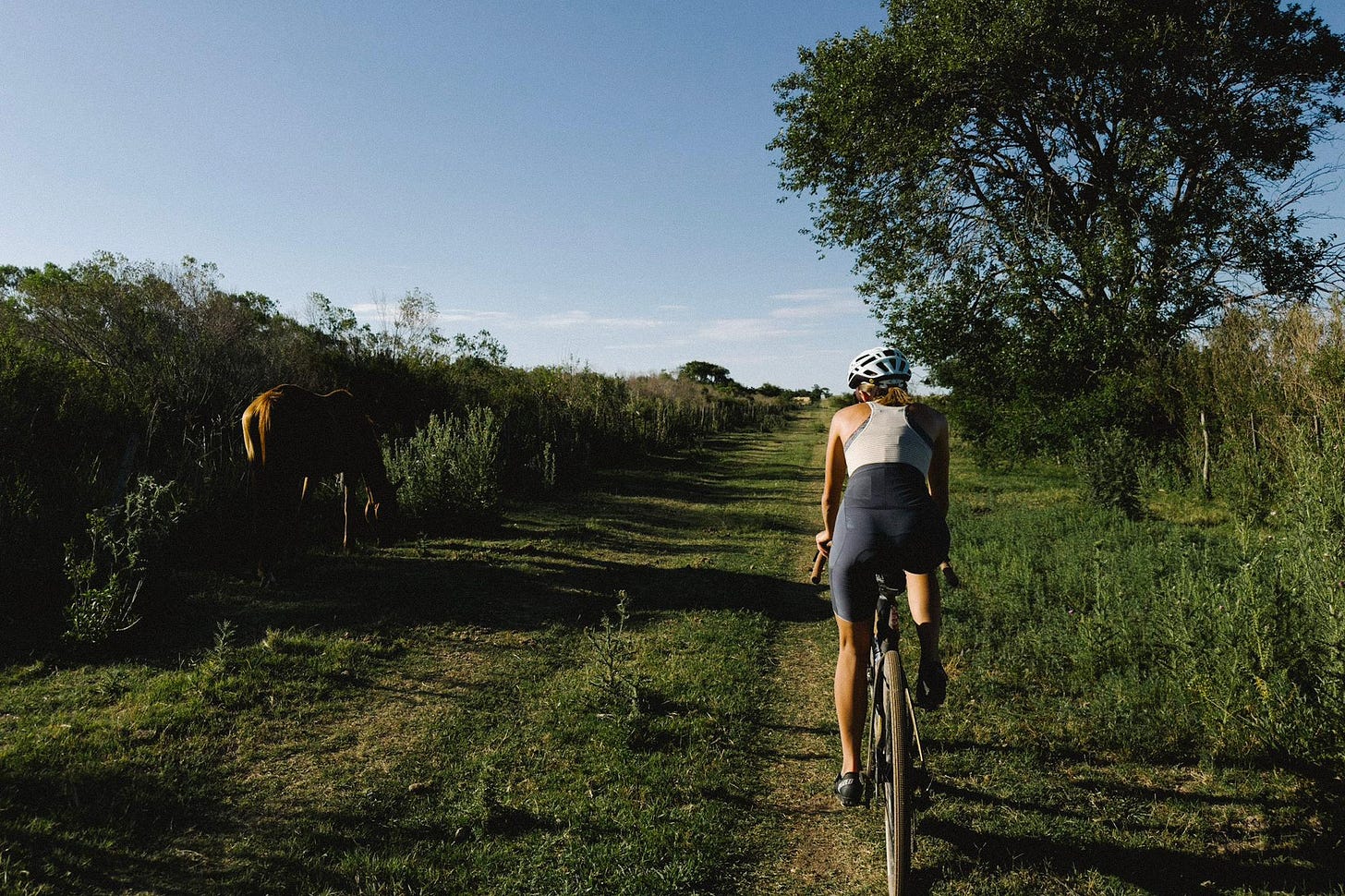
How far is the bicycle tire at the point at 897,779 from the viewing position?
2512 mm

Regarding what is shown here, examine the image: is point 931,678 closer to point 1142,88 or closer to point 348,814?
point 348,814

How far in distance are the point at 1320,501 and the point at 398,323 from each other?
18.8 metres

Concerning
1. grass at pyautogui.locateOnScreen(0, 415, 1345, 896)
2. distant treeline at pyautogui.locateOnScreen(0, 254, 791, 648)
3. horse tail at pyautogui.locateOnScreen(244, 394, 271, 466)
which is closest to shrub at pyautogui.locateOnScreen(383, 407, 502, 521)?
distant treeline at pyautogui.locateOnScreen(0, 254, 791, 648)

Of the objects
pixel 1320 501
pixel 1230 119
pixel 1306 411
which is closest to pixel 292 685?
pixel 1320 501

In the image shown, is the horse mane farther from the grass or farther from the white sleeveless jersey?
the white sleeveless jersey

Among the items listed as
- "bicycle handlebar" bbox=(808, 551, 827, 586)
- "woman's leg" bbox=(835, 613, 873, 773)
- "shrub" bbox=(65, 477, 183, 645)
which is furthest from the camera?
"shrub" bbox=(65, 477, 183, 645)

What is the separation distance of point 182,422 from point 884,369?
A: 36.7ft

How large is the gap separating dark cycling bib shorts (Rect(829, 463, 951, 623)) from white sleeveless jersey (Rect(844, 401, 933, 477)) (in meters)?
0.04

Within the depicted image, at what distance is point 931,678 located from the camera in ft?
9.16

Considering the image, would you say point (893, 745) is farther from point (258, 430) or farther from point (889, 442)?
point (258, 430)

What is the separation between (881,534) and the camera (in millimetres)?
2840

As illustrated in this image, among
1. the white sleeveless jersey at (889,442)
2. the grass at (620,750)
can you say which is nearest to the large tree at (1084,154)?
the grass at (620,750)

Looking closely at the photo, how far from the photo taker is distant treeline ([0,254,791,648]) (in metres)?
5.86

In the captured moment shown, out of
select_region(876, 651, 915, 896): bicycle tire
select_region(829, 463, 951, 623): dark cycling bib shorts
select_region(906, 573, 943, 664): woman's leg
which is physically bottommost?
select_region(876, 651, 915, 896): bicycle tire
